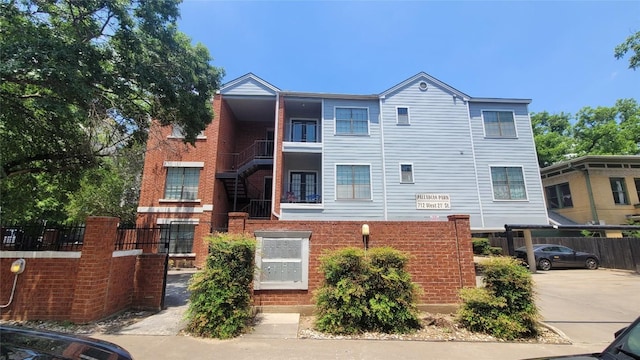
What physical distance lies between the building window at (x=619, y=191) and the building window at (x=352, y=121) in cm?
1908

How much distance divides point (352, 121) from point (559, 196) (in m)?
18.3

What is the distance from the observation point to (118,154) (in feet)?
33.4

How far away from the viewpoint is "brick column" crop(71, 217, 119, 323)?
20.5 ft

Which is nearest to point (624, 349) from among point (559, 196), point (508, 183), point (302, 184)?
point (508, 183)

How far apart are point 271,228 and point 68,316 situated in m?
4.66

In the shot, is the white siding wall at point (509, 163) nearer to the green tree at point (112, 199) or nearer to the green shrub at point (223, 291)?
the green shrub at point (223, 291)

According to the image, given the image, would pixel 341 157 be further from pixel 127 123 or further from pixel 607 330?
pixel 607 330

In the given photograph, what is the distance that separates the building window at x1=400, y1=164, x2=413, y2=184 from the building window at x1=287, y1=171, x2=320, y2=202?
4811 millimetres

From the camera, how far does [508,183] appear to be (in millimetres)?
15812

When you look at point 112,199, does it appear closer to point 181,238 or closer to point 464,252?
point 181,238

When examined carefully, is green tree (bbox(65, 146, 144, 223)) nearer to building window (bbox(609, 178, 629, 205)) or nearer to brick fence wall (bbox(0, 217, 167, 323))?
brick fence wall (bbox(0, 217, 167, 323))

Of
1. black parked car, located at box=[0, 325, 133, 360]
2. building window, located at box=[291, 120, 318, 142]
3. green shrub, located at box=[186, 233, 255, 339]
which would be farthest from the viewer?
building window, located at box=[291, 120, 318, 142]

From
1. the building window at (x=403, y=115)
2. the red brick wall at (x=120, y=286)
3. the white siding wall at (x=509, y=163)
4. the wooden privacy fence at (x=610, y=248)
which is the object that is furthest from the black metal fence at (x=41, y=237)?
the wooden privacy fence at (x=610, y=248)

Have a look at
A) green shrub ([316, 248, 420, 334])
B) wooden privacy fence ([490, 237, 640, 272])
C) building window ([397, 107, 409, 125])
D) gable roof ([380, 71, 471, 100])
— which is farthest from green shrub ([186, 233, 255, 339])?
wooden privacy fence ([490, 237, 640, 272])
